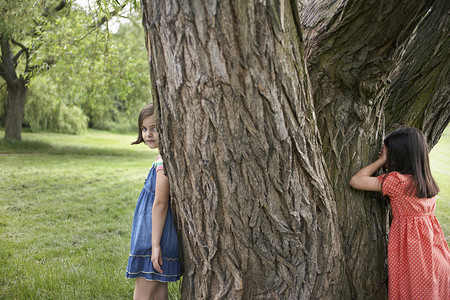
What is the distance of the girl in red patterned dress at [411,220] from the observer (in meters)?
2.32

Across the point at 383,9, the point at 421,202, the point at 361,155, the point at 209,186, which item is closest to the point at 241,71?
the point at 209,186

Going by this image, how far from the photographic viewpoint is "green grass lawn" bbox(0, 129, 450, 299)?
3219mm

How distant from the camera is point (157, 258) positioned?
219cm

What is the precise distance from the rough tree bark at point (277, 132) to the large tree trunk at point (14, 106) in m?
15.0

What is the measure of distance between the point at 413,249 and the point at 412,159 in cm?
57

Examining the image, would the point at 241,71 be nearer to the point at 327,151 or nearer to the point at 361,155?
the point at 327,151

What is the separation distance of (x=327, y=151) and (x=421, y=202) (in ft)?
2.28

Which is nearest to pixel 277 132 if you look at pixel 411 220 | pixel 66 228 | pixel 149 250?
pixel 149 250

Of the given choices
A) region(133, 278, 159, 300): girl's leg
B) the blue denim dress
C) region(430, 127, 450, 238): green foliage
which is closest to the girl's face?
the blue denim dress

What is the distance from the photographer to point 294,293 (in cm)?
204

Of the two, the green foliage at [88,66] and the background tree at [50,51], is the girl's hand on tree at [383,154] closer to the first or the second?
the background tree at [50,51]

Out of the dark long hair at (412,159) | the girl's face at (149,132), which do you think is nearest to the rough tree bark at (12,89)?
the girl's face at (149,132)

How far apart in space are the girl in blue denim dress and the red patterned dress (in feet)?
4.46

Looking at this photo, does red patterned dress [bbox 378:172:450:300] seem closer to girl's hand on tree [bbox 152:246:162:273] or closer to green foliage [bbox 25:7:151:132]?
girl's hand on tree [bbox 152:246:162:273]
